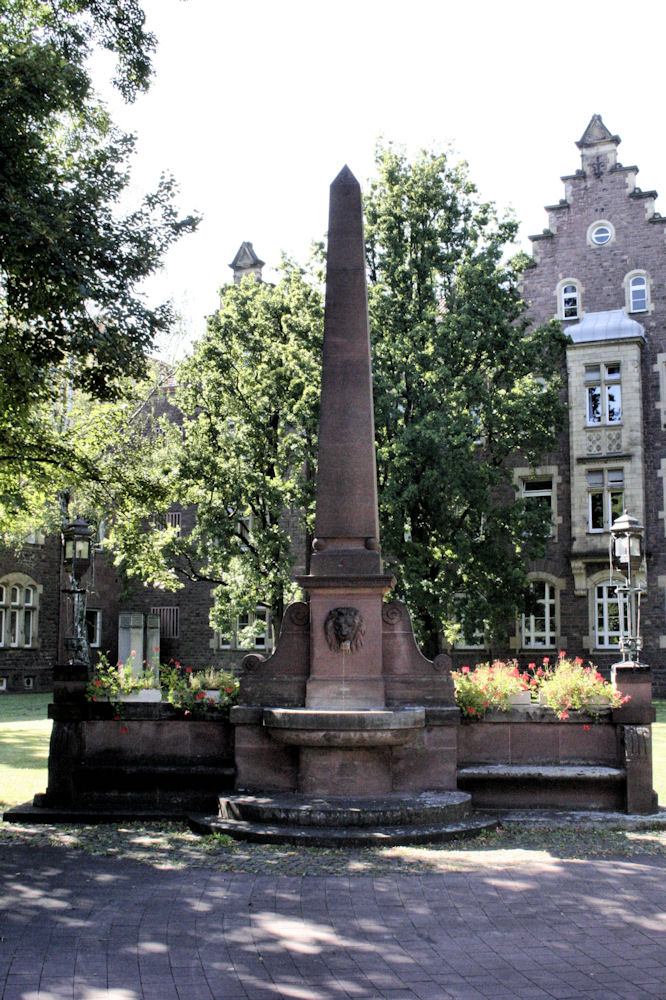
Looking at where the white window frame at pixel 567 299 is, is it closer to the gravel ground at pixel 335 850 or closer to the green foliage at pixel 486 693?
the green foliage at pixel 486 693

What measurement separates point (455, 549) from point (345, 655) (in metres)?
13.7

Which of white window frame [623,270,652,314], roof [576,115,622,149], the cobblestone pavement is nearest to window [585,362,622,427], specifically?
white window frame [623,270,652,314]

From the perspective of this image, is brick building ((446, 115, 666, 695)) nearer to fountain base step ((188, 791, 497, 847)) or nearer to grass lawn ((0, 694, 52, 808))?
grass lawn ((0, 694, 52, 808))

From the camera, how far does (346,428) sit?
1045 cm

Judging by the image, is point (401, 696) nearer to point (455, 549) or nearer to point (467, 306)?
point (455, 549)

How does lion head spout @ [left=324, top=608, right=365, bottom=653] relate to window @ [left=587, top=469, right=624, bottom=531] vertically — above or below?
below

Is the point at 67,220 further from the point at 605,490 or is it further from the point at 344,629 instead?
the point at 605,490

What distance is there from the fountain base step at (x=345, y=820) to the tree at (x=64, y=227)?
214 inches

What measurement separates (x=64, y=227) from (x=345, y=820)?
697cm

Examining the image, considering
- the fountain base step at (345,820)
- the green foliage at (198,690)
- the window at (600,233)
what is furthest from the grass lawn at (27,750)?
the window at (600,233)

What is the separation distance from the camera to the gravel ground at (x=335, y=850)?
7703 millimetres

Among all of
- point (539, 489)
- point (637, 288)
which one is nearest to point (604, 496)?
point (539, 489)

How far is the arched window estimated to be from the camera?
104 feet

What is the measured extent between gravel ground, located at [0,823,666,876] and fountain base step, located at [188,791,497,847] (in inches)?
4.9
